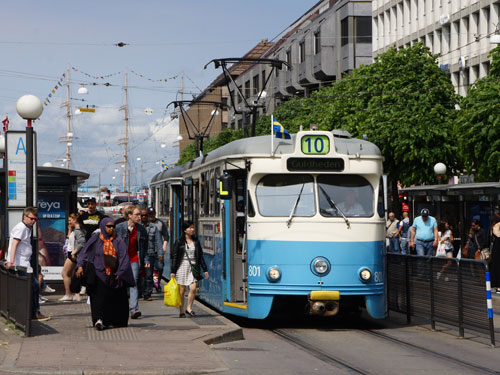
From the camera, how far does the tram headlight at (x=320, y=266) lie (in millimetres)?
15062

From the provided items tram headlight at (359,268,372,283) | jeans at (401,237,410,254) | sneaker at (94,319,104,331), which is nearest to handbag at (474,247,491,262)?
tram headlight at (359,268,372,283)

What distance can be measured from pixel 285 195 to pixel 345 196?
34.0 inches

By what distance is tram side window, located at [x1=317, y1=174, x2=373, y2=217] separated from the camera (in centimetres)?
1545

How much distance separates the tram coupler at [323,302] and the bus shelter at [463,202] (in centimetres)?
1279

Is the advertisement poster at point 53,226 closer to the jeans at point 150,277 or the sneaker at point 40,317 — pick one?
the jeans at point 150,277

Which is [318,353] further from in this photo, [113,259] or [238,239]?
[238,239]

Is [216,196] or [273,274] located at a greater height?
[216,196]

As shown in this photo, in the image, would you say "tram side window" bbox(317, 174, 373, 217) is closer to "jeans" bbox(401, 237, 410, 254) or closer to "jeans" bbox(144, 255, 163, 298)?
"jeans" bbox(144, 255, 163, 298)

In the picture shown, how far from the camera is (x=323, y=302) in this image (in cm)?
1499

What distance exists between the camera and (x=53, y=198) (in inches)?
815

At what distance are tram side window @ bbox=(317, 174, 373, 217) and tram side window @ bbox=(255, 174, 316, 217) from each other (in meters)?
0.17

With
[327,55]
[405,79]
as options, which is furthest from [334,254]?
[327,55]

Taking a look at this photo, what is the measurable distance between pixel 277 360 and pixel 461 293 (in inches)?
142

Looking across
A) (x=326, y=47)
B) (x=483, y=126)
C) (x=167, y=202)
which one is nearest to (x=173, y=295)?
(x=167, y=202)
